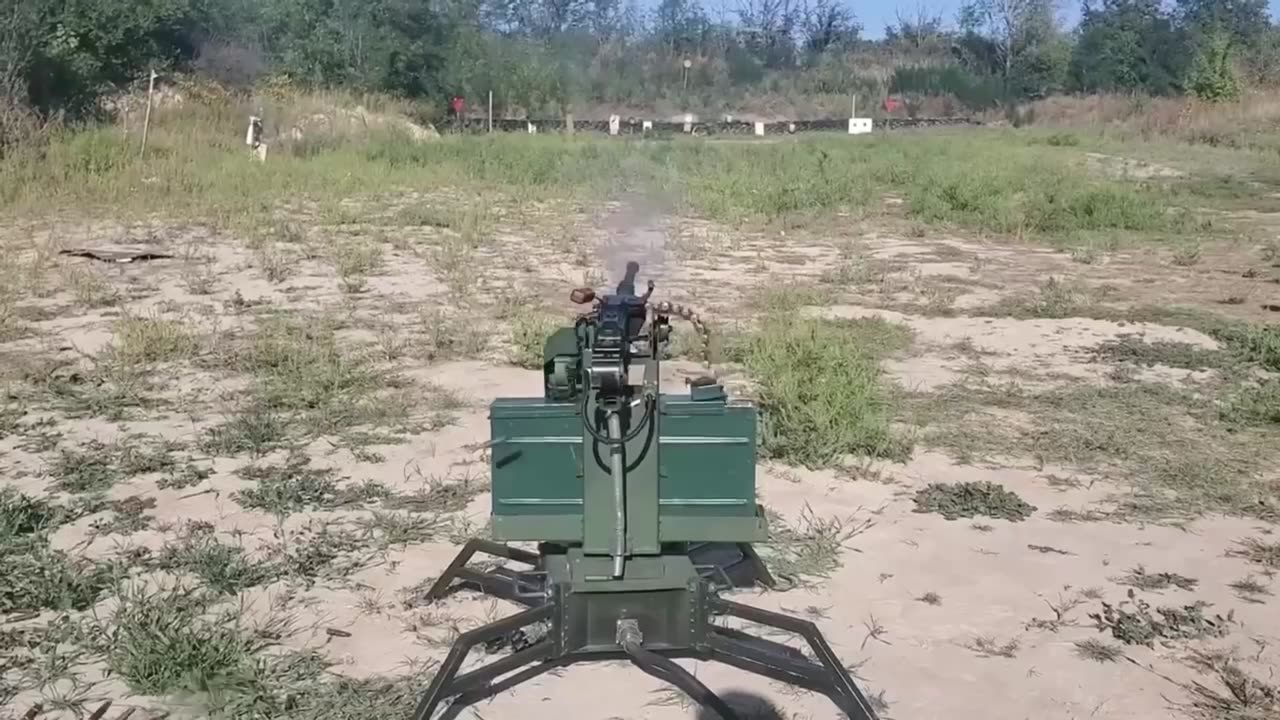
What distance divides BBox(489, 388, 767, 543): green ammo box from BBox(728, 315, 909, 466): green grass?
1.92m

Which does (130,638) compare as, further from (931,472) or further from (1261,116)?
(1261,116)

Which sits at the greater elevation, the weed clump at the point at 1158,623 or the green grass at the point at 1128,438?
the green grass at the point at 1128,438

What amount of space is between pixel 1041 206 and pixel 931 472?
917 centimetres

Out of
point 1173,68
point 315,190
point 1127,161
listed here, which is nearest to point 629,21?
point 315,190

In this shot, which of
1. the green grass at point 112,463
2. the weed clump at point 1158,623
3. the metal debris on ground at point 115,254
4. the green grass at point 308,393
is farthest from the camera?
the metal debris on ground at point 115,254

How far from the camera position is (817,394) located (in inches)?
217

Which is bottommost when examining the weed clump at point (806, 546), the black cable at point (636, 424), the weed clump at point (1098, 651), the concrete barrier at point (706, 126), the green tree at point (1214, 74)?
the weed clump at point (1098, 651)

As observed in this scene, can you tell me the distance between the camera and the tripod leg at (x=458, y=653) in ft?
9.15

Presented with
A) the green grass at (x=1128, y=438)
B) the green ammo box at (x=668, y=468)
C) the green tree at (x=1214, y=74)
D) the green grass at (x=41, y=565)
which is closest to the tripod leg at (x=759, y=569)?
the green ammo box at (x=668, y=468)

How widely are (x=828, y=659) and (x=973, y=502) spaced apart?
1.93 m

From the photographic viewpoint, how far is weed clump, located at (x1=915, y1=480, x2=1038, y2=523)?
458 cm

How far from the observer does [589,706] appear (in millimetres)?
3150

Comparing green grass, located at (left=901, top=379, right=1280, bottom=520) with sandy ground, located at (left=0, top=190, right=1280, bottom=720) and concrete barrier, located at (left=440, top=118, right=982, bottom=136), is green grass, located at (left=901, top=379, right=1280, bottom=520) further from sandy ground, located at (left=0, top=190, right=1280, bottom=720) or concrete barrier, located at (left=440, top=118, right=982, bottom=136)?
concrete barrier, located at (left=440, top=118, right=982, bottom=136)

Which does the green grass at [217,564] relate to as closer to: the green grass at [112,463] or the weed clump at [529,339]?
the green grass at [112,463]
